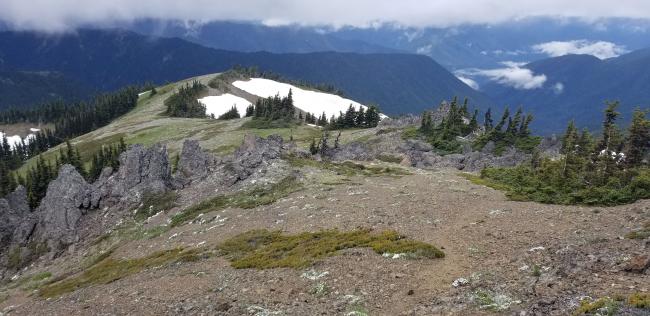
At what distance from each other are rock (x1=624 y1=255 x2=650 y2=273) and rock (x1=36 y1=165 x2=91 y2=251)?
191 ft

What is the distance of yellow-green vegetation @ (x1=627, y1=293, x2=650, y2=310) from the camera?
16141 mm

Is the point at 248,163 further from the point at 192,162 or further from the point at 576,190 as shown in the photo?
the point at 576,190

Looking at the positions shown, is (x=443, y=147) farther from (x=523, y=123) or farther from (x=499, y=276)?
(x=499, y=276)

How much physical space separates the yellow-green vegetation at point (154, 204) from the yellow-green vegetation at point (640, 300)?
167 ft

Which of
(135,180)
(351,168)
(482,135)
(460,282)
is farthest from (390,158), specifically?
(460,282)

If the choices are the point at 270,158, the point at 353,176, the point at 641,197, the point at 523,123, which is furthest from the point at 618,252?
the point at 523,123

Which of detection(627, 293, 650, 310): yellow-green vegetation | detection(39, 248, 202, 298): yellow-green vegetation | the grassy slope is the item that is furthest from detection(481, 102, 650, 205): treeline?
the grassy slope

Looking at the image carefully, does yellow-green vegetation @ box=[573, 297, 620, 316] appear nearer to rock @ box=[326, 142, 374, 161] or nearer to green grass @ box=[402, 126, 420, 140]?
rock @ box=[326, 142, 374, 161]

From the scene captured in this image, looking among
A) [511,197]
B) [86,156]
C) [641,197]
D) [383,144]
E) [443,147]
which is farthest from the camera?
[86,156]

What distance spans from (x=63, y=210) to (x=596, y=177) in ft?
206

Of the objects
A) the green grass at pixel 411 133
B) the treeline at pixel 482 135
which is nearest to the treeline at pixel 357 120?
the green grass at pixel 411 133

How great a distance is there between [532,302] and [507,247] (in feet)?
26.2

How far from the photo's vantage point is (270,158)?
6831cm

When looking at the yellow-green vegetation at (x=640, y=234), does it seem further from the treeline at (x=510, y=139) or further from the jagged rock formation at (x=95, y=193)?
the treeline at (x=510, y=139)
